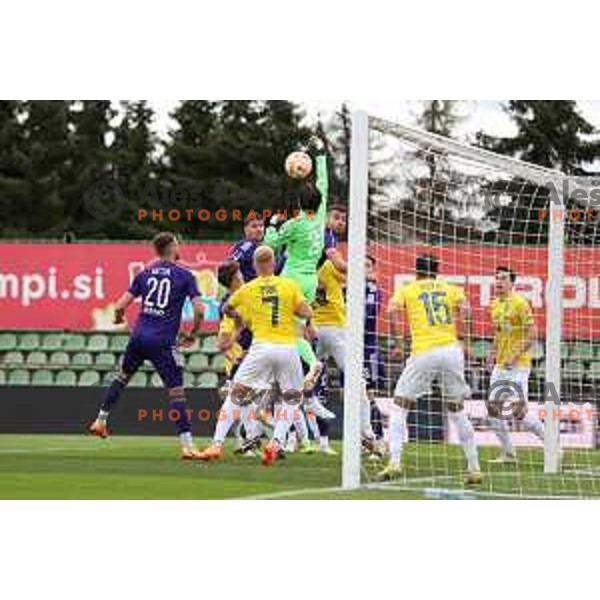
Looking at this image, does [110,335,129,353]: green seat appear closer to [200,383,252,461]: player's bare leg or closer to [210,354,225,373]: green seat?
[210,354,225,373]: green seat

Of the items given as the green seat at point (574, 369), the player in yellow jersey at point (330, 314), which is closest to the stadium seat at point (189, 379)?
the green seat at point (574, 369)

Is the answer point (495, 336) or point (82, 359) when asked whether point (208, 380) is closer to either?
point (82, 359)

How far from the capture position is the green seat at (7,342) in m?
25.8

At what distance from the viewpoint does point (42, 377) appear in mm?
25172

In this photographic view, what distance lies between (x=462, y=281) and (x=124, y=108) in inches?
676

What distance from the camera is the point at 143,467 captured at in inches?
528

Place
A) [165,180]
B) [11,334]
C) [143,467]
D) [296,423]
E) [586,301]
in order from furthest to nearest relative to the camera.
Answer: [165,180], [11,334], [586,301], [296,423], [143,467]

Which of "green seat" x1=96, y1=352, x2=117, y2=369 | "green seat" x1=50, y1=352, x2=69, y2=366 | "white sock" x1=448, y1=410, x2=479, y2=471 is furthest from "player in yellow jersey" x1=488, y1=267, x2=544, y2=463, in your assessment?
"green seat" x1=50, y1=352, x2=69, y2=366

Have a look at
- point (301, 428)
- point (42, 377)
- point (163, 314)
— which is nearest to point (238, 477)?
point (163, 314)

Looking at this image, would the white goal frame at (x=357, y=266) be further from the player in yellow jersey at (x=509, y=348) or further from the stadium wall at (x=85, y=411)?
the stadium wall at (x=85, y=411)

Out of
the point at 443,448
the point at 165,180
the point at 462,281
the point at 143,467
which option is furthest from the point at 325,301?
the point at 165,180

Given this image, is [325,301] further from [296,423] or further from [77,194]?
[77,194]

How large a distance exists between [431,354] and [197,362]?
545 inches

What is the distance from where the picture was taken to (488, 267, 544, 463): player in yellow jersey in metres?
15.1
